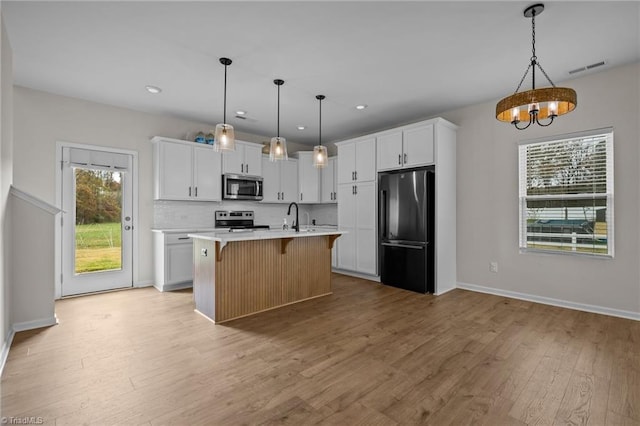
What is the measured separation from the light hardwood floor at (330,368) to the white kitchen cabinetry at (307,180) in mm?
3220

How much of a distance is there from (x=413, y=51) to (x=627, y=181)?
8.84ft

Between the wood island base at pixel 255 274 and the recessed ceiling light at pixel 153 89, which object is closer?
the wood island base at pixel 255 274

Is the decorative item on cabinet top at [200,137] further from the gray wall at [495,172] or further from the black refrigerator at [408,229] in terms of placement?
the black refrigerator at [408,229]

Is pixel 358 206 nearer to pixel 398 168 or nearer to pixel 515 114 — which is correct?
pixel 398 168

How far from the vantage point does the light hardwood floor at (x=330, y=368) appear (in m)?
1.75

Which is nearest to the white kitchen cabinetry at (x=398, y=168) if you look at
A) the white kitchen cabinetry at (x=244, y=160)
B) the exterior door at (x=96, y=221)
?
the white kitchen cabinetry at (x=244, y=160)

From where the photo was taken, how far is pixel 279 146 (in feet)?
11.5

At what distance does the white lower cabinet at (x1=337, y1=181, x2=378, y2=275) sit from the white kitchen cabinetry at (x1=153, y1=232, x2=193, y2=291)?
2550mm

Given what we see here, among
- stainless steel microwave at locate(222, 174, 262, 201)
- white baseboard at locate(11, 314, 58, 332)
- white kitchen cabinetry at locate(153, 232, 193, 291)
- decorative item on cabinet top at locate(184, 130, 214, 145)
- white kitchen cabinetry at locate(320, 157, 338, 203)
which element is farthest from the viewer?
white kitchen cabinetry at locate(320, 157, 338, 203)

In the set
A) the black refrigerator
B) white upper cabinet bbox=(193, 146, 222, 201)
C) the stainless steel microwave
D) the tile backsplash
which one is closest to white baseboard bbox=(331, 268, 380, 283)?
the black refrigerator

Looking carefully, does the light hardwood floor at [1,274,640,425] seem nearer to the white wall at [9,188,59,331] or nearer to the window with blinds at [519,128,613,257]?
the white wall at [9,188,59,331]

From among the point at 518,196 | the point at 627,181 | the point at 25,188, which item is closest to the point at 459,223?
the point at 518,196

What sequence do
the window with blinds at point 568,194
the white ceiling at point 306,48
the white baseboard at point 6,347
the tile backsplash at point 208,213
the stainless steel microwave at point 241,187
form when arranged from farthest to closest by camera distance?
the stainless steel microwave at point 241,187, the tile backsplash at point 208,213, the window with blinds at point 568,194, the white ceiling at point 306,48, the white baseboard at point 6,347

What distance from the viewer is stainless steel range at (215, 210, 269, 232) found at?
5492 millimetres
